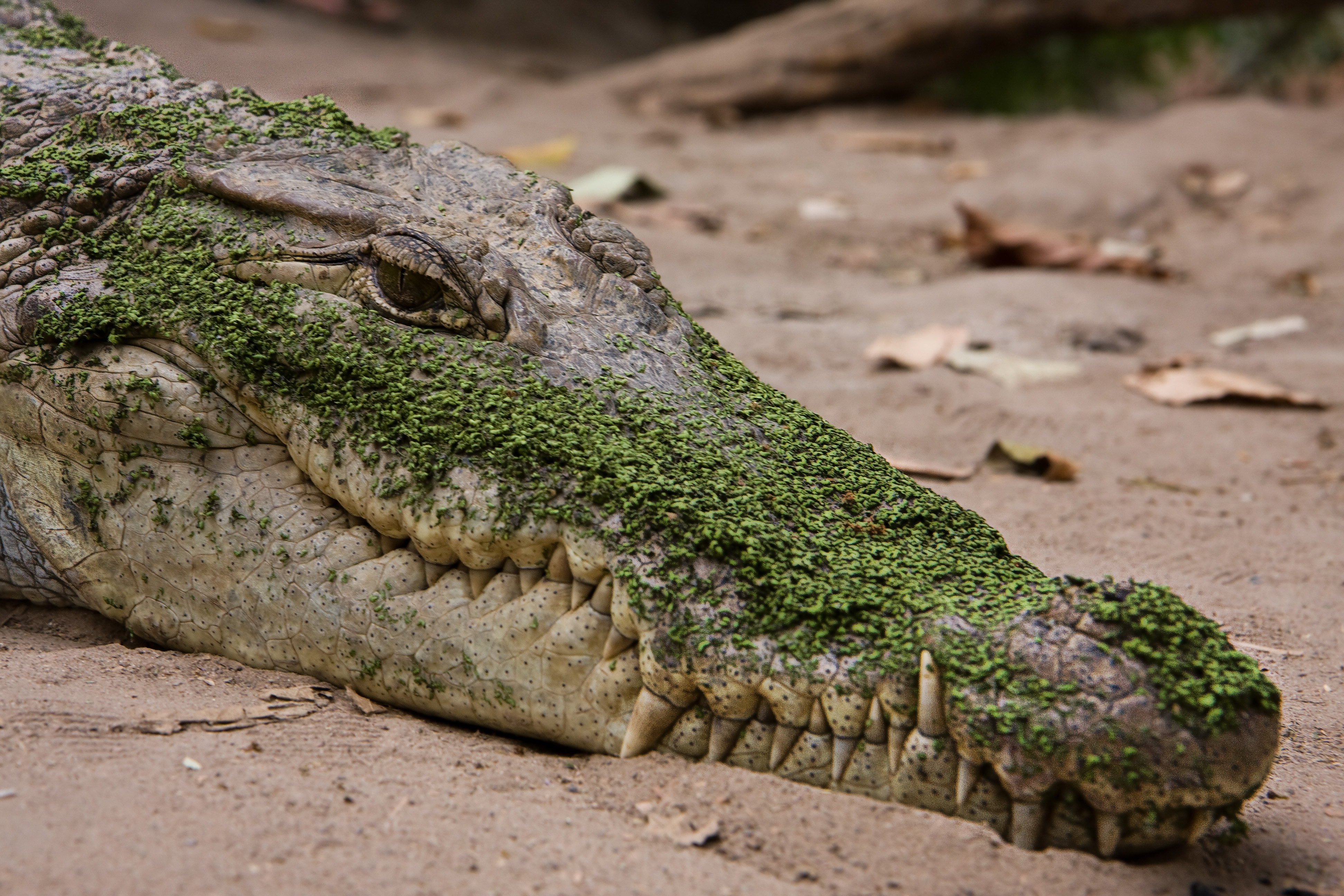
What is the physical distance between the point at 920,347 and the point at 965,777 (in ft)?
10.8

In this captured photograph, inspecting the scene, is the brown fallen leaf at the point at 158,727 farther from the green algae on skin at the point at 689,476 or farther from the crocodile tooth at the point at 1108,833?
the crocodile tooth at the point at 1108,833

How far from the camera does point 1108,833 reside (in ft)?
5.63

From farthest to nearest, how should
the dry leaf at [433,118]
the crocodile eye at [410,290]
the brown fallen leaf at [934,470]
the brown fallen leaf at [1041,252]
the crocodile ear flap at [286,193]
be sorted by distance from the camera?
the dry leaf at [433,118], the brown fallen leaf at [1041,252], the brown fallen leaf at [934,470], the crocodile ear flap at [286,193], the crocodile eye at [410,290]

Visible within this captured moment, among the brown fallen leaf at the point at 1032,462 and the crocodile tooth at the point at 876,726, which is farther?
the brown fallen leaf at the point at 1032,462

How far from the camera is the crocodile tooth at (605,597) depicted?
200cm

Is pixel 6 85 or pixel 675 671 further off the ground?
pixel 6 85

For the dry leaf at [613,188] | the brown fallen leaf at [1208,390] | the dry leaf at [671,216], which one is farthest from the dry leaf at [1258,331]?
the dry leaf at [613,188]

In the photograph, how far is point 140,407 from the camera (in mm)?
2395

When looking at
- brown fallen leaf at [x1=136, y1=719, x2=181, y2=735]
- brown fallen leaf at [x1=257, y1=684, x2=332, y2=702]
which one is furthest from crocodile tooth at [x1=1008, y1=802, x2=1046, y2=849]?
brown fallen leaf at [x1=136, y1=719, x2=181, y2=735]

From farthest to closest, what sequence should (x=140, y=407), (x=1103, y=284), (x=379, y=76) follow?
(x=379, y=76), (x=1103, y=284), (x=140, y=407)

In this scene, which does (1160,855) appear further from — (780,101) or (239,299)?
(780,101)

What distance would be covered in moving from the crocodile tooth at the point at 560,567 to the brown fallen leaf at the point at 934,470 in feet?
6.40

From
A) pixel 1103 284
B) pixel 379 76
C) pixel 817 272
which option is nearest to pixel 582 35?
pixel 379 76

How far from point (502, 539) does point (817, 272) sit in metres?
4.32
